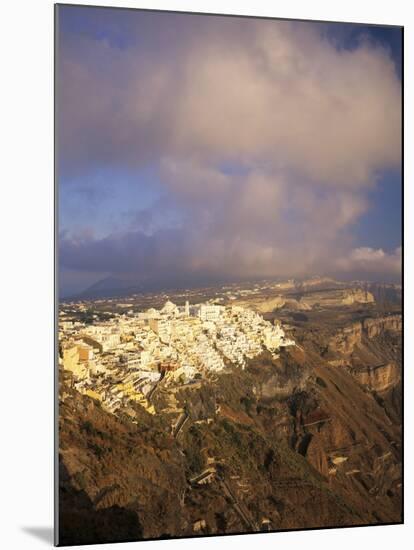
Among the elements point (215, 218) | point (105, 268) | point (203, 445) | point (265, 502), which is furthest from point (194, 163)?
point (265, 502)

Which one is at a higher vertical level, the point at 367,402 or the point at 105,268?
the point at 105,268

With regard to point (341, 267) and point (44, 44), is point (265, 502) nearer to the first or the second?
point (341, 267)

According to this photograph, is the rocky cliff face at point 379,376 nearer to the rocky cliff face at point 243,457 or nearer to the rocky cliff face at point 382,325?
the rocky cliff face at point 243,457

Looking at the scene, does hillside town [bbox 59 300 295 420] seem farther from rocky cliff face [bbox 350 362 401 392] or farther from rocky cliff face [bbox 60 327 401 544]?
rocky cliff face [bbox 350 362 401 392]

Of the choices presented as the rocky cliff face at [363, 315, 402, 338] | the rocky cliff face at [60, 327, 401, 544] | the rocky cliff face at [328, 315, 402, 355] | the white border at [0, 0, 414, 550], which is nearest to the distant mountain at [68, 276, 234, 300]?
the white border at [0, 0, 414, 550]

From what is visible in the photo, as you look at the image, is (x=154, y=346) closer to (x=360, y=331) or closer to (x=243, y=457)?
(x=243, y=457)

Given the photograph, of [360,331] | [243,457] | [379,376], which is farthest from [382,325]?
[243,457]
